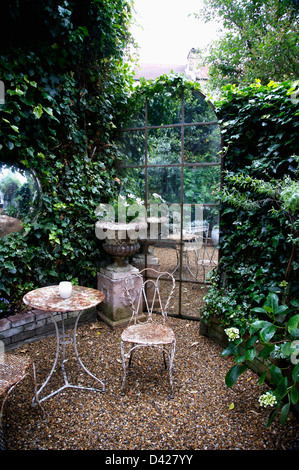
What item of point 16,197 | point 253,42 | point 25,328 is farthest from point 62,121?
point 253,42

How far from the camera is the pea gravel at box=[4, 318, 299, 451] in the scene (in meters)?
1.62

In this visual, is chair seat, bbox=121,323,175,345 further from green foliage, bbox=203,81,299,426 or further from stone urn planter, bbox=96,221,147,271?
stone urn planter, bbox=96,221,147,271

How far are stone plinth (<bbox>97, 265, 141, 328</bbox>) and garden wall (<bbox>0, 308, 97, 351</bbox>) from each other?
49 cm

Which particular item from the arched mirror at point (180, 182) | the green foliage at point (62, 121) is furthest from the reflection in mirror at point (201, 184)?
the green foliage at point (62, 121)

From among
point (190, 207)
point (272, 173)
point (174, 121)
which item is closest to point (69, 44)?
point (174, 121)

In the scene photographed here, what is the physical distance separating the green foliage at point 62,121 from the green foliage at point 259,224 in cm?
157

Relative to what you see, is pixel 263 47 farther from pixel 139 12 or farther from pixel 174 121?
pixel 174 121

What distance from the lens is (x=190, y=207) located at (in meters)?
3.26

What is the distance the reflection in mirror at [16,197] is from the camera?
2730mm

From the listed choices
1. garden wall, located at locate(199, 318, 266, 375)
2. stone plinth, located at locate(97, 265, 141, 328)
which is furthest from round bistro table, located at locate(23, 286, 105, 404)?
garden wall, located at locate(199, 318, 266, 375)

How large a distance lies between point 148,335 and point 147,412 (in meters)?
0.51

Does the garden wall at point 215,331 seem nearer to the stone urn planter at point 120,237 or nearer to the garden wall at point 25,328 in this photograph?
the stone urn planter at point 120,237
